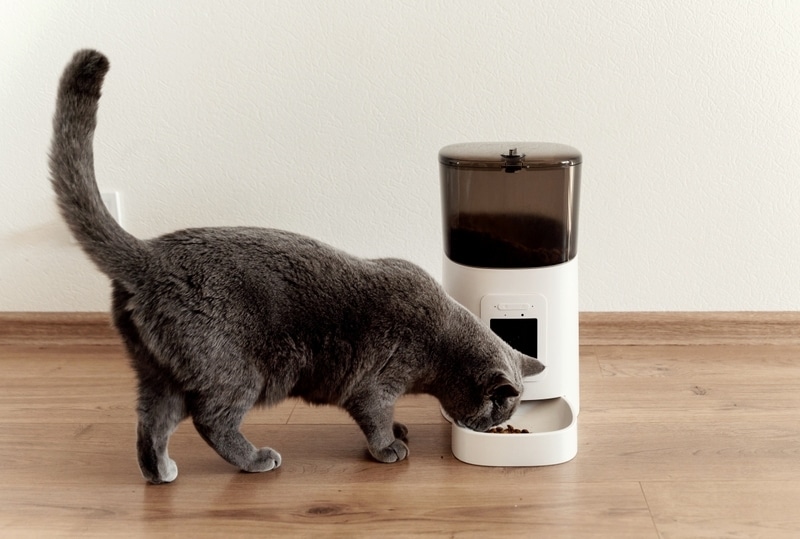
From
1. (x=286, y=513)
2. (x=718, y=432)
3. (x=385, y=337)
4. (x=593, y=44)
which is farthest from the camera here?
(x=593, y=44)

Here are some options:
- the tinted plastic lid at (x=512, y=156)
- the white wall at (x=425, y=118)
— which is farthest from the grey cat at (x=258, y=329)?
the white wall at (x=425, y=118)

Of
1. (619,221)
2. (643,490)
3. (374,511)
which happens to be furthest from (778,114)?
(374,511)

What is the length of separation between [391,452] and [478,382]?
0.64 ft

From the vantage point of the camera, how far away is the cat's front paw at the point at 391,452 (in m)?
1.60

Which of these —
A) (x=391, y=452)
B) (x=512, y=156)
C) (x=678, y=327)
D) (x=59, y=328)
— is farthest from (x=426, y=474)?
(x=59, y=328)

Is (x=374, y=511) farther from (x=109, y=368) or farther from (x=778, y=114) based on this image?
(x=778, y=114)

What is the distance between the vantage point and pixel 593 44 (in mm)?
1966

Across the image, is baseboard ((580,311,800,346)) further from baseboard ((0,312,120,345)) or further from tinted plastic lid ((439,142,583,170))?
baseboard ((0,312,120,345))

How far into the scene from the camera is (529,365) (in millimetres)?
1669

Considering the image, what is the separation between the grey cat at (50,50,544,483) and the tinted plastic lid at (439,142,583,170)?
225 mm

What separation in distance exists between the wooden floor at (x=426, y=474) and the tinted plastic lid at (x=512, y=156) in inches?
19.7

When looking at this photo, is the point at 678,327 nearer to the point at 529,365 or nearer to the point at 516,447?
the point at 529,365

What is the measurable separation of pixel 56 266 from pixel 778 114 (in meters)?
1.67

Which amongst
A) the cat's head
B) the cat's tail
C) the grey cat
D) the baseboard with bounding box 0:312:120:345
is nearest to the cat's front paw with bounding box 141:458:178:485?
the grey cat
